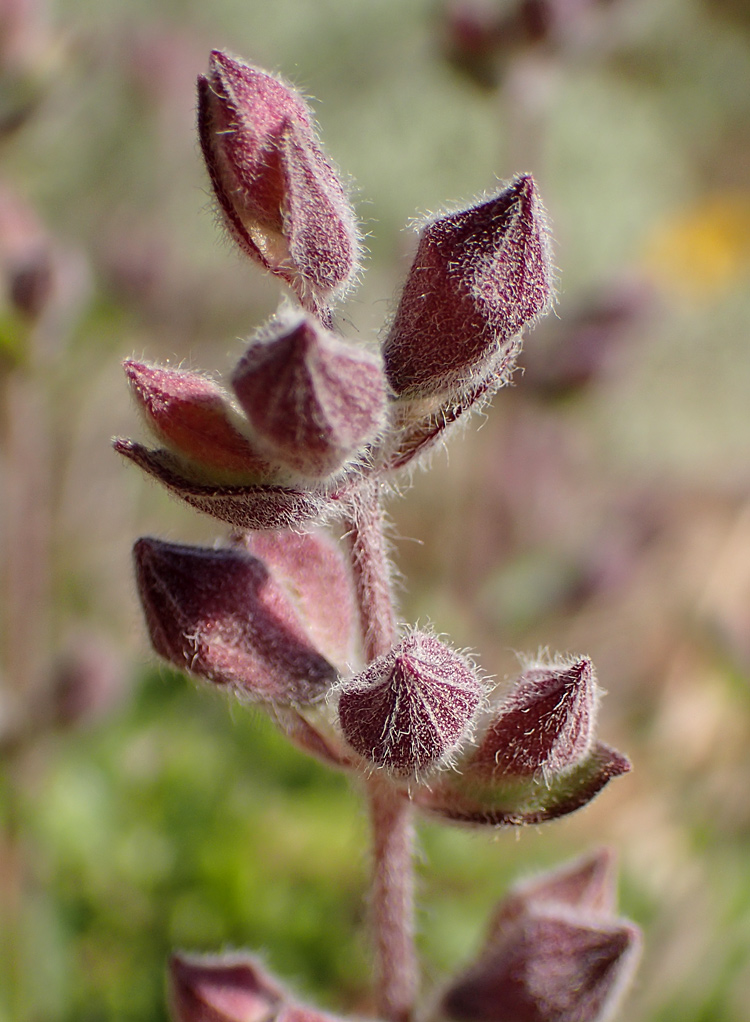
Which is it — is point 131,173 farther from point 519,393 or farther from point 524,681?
point 524,681

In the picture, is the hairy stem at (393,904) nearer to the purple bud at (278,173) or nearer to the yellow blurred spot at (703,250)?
the purple bud at (278,173)

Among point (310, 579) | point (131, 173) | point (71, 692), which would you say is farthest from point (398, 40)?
point (310, 579)

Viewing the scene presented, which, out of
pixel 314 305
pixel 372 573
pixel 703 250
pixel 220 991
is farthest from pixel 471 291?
pixel 703 250

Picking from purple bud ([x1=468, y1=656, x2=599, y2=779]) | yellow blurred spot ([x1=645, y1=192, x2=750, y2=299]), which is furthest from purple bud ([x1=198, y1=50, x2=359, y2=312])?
yellow blurred spot ([x1=645, y1=192, x2=750, y2=299])

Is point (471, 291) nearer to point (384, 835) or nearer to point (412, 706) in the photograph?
point (412, 706)

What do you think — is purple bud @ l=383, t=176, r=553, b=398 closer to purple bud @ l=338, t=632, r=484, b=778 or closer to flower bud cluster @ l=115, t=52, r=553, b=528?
flower bud cluster @ l=115, t=52, r=553, b=528

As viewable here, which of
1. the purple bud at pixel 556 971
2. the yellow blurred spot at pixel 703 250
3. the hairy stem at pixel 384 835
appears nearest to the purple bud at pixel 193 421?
the hairy stem at pixel 384 835

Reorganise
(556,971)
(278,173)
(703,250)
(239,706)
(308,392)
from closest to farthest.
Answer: (308,392), (278,173), (556,971), (239,706), (703,250)
